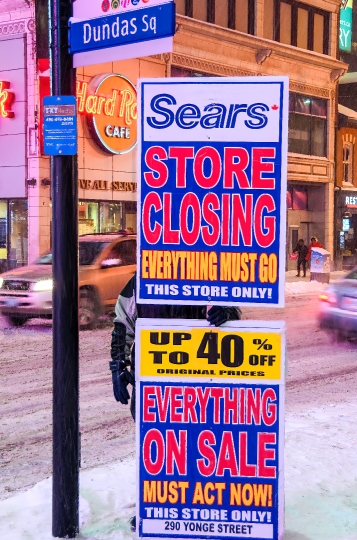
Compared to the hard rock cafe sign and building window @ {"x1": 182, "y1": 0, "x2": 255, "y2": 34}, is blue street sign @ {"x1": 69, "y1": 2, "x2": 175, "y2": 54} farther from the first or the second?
building window @ {"x1": 182, "y1": 0, "x2": 255, "y2": 34}

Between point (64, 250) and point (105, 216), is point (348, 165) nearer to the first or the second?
point (105, 216)

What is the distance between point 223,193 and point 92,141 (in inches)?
858

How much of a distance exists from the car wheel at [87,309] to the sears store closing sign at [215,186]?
958 cm

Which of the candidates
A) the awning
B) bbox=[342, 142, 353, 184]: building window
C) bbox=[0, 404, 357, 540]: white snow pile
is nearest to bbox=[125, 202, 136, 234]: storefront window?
bbox=[342, 142, 353, 184]: building window

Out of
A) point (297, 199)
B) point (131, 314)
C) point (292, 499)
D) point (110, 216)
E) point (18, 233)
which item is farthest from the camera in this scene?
point (297, 199)

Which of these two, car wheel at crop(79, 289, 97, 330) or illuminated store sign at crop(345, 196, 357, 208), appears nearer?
car wheel at crop(79, 289, 97, 330)

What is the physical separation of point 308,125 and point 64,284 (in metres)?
30.8

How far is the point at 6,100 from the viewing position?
2359cm

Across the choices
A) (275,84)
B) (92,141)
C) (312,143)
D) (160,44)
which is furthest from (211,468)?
(312,143)

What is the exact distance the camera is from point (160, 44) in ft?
12.5

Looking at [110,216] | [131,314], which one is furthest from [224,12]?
[131,314]

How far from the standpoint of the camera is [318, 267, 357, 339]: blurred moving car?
38.4 ft

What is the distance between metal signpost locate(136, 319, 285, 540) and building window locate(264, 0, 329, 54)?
29341 mm

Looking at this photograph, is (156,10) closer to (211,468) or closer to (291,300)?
(211,468)
